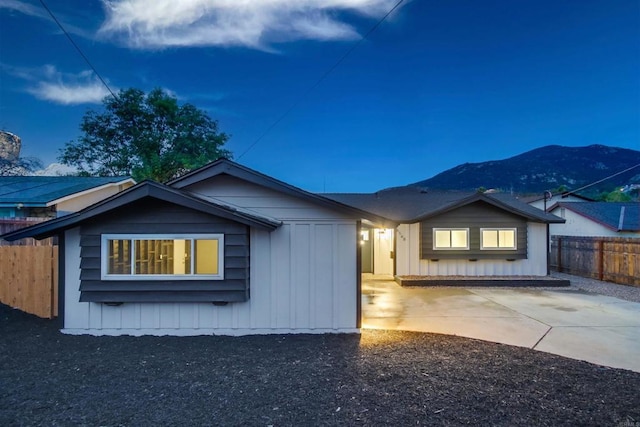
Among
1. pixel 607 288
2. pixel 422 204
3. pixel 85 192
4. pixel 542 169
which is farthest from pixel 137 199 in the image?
pixel 542 169

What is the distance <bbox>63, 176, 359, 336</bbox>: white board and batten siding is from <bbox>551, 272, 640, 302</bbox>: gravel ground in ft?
27.0

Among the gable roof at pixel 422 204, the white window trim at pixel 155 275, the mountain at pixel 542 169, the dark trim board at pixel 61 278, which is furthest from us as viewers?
the mountain at pixel 542 169

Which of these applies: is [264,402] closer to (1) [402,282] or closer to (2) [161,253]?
(2) [161,253]

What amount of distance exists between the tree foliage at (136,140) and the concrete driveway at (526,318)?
16.6 metres

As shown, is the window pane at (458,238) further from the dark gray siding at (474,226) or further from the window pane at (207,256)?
the window pane at (207,256)

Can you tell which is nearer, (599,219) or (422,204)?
(422,204)

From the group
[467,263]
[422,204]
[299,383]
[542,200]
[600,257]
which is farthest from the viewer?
[542,200]

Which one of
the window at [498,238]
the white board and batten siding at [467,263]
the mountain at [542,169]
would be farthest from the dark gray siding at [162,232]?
the mountain at [542,169]

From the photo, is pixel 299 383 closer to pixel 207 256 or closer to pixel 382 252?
pixel 207 256

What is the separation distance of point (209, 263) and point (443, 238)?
28.8 feet

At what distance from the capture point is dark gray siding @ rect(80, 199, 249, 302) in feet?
17.0

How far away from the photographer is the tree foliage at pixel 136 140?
20.6 metres

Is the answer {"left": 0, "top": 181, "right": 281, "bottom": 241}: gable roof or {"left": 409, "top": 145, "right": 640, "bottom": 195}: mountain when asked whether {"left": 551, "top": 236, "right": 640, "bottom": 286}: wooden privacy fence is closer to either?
{"left": 0, "top": 181, "right": 281, "bottom": 241}: gable roof

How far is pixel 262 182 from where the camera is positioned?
567 cm
